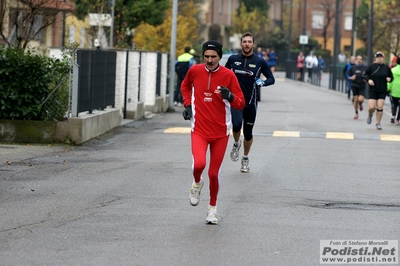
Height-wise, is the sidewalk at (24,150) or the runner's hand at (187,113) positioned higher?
the runner's hand at (187,113)

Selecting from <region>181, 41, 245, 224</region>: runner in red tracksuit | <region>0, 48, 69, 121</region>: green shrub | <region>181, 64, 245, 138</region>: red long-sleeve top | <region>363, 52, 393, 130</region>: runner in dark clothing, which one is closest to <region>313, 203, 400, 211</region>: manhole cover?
<region>181, 41, 245, 224</region>: runner in red tracksuit

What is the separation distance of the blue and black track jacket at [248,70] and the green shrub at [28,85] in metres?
4.49

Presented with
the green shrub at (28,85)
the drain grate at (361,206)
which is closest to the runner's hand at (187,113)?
the drain grate at (361,206)

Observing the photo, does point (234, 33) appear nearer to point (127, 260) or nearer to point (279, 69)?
point (279, 69)

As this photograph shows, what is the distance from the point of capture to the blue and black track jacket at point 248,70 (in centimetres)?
1348

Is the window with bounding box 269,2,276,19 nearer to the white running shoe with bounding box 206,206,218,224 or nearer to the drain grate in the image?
the drain grate

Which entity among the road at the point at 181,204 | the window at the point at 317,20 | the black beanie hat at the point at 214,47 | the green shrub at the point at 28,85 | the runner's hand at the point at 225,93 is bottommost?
the road at the point at 181,204

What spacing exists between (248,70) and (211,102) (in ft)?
13.8

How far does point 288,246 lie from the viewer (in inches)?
322

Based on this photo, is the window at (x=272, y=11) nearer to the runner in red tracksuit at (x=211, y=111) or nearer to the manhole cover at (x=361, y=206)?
the manhole cover at (x=361, y=206)

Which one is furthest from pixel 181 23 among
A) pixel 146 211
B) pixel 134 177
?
pixel 146 211

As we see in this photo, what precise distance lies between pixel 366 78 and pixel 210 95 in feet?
46.9

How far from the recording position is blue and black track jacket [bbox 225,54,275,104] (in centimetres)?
1348

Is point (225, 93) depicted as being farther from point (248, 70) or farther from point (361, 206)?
point (248, 70)
